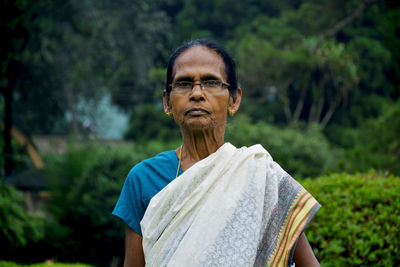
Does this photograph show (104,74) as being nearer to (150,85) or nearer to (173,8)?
(150,85)

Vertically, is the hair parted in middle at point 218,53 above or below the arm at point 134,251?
above

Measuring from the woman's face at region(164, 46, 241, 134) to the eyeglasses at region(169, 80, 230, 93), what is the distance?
0.01m

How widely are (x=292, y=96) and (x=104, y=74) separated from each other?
38.2 feet

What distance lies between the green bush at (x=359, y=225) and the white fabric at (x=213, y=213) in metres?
1.60

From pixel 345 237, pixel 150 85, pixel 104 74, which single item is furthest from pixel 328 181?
pixel 150 85

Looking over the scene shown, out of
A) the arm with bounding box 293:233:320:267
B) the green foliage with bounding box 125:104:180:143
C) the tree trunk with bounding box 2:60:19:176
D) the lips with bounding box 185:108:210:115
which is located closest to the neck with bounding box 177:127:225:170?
the lips with bounding box 185:108:210:115

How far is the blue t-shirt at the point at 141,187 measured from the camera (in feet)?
7.23

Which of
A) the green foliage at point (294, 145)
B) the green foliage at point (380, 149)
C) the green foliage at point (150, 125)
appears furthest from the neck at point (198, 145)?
the green foliage at point (150, 125)

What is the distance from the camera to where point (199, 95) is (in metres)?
2.25

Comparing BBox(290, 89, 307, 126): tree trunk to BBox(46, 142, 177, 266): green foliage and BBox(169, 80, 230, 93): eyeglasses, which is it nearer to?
BBox(46, 142, 177, 266): green foliage

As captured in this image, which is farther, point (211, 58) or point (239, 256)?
point (211, 58)

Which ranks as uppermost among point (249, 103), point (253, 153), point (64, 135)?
point (253, 153)

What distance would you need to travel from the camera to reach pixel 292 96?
97.9ft

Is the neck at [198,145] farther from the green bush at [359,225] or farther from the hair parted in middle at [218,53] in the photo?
the green bush at [359,225]
